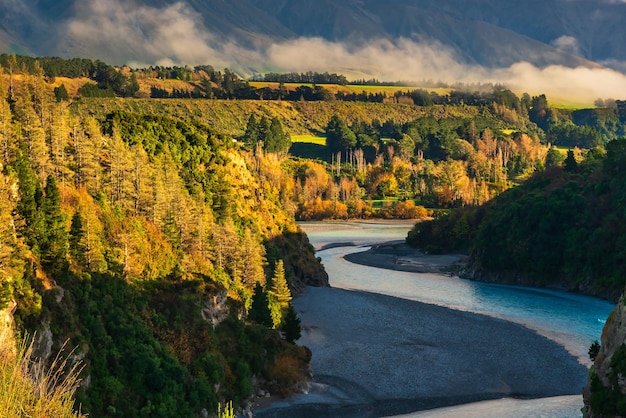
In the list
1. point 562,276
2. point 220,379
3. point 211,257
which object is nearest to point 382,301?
point 211,257

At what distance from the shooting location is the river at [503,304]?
192 feet

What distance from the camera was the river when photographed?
58.4 metres

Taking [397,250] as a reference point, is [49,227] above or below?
above

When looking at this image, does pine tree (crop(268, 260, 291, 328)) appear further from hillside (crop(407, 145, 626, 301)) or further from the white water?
hillside (crop(407, 145, 626, 301))

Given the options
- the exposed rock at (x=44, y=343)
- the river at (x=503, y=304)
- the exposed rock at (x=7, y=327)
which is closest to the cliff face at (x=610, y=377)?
the river at (x=503, y=304)

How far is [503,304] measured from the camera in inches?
4048

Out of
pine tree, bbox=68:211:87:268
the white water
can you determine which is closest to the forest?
pine tree, bbox=68:211:87:268

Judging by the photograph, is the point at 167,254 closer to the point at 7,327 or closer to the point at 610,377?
the point at 7,327

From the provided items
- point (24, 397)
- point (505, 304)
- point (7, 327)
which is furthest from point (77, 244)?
point (505, 304)

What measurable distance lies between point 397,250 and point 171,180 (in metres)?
78.0

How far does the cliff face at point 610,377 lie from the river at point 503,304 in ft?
27.4

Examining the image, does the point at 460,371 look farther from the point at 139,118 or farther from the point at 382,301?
the point at 139,118

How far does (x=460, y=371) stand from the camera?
222ft

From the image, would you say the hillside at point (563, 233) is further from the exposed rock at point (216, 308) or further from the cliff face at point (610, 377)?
the exposed rock at point (216, 308)
